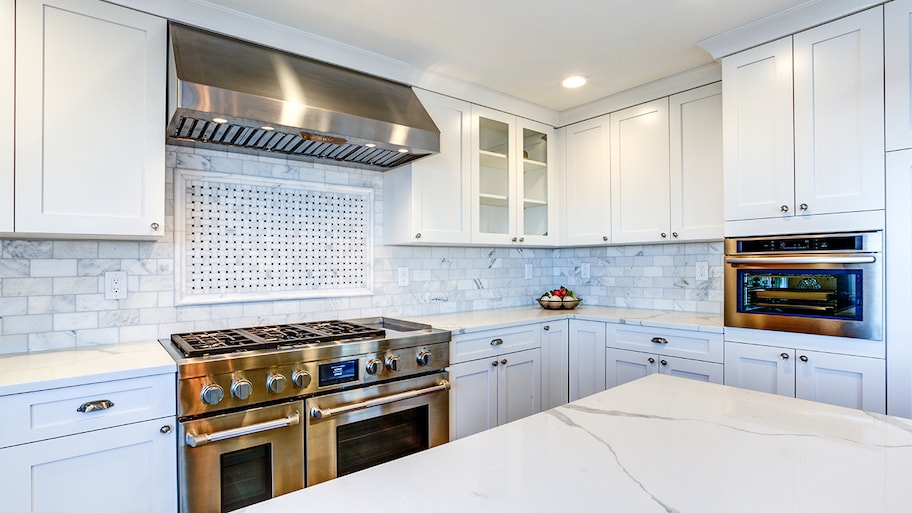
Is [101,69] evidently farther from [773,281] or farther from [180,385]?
[773,281]

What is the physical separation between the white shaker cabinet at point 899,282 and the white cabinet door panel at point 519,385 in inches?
65.7

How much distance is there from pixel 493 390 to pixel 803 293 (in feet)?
5.31

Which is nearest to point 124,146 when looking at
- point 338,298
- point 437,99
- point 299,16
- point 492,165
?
point 299,16

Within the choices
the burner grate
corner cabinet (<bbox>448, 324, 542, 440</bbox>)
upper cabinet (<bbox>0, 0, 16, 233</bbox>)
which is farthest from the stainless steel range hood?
corner cabinet (<bbox>448, 324, 542, 440</bbox>)

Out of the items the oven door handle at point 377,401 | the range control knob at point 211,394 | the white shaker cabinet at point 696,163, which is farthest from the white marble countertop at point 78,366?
the white shaker cabinet at point 696,163

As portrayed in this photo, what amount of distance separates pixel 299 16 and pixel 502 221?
1.71 meters

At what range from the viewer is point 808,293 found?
2299 millimetres

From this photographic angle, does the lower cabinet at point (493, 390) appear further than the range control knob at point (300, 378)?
Yes

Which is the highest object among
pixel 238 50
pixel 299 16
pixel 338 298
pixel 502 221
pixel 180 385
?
pixel 299 16

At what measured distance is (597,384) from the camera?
3137mm

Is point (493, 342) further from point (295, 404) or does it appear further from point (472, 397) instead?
point (295, 404)

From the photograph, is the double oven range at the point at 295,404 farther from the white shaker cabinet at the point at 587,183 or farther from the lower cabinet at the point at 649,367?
the white shaker cabinet at the point at 587,183

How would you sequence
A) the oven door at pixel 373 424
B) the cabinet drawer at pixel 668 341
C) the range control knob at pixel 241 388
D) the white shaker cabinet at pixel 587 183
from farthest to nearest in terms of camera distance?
the white shaker cabinet at pixel 587 183 < the cabinet drawer at pixel 668 341 < the oven door at pixel 373 424 < the range control knob at pixel 241 388

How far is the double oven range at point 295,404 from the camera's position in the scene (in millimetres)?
1804
